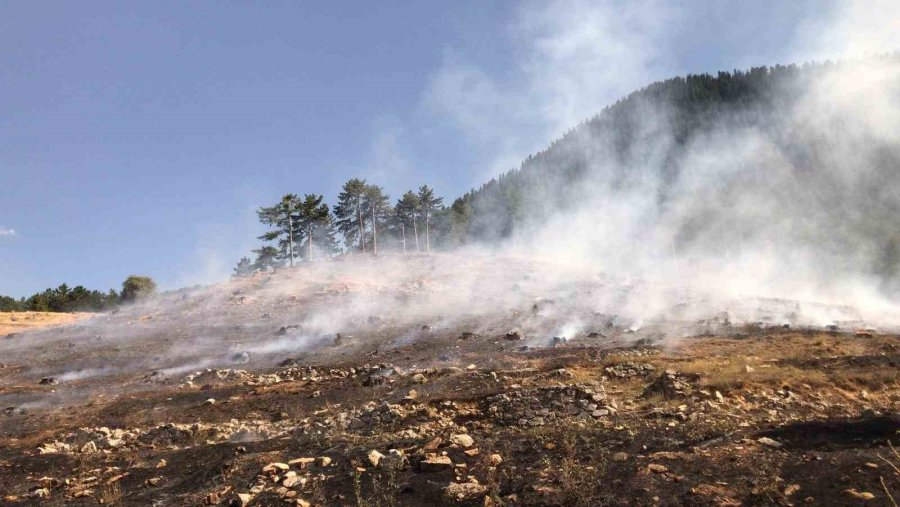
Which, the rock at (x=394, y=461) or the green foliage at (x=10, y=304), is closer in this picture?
the rock at (x=394, y=461)

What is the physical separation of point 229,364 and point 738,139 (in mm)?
161925

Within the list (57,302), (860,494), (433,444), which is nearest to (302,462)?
(433,444)

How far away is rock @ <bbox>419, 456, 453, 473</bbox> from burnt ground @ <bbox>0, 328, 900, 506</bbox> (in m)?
0.04

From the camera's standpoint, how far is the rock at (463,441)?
961cm

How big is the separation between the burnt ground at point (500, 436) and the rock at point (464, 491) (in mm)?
33

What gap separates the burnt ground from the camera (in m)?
7.44

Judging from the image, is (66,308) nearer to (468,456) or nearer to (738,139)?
(468,456)

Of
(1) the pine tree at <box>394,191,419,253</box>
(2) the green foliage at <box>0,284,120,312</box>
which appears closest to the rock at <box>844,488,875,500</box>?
(1) the pine tree at <box>394,191,419,253</box>

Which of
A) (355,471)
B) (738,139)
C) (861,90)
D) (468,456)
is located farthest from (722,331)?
(861,90)

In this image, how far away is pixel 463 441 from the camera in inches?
381

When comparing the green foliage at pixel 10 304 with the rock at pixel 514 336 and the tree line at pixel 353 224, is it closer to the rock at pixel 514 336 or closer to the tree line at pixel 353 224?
the tree line at pixel 353 224

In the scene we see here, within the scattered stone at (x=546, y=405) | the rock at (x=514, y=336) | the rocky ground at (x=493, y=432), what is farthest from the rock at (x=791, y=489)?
the rock at (x=514, y=336)

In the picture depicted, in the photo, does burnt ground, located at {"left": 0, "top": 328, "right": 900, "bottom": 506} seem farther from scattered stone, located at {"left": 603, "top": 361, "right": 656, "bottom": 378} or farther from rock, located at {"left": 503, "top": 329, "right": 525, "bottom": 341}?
rock, located at {"left": 503, "top": 329, "right": 525, "bottom": 341}

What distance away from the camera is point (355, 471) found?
340 inches
